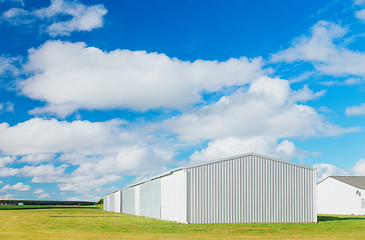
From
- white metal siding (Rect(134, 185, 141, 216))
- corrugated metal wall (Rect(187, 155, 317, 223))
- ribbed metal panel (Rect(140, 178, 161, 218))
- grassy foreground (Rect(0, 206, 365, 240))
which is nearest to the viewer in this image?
grassy foreground (Rect(0, 206, 365, 240))

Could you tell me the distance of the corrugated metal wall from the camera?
32.7 m

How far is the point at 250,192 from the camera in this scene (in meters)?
34.2

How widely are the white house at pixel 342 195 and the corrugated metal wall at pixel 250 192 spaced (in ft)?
79.3

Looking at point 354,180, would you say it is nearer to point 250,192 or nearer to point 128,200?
point 128,200

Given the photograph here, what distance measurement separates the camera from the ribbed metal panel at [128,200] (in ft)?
195

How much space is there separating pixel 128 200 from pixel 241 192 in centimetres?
3281

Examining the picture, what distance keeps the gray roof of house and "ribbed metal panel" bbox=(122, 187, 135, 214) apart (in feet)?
94.1

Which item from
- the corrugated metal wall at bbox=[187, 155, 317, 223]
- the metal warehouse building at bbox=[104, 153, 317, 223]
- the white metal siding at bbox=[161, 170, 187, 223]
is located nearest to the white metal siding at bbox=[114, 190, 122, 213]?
the white metal siding at bbox=[161, 170, 187, 223]

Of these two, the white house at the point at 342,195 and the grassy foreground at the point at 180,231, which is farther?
the white house at the point at 342,195

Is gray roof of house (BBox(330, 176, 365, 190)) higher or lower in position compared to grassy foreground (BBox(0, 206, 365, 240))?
higher

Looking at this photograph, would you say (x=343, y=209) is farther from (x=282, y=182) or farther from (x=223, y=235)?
(x=223, y=235)

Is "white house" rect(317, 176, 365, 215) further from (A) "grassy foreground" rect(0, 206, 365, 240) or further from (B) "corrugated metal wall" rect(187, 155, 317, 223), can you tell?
(A) "grassy foreground" rect(0, 206, 365, 240)

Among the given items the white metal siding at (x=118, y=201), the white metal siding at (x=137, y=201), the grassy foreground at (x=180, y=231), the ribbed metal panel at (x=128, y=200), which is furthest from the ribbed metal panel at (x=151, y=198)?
the white metal siding at (x=118, y=201)

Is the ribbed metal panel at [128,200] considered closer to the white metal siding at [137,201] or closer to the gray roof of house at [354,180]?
the white metal siding at [137,201]
